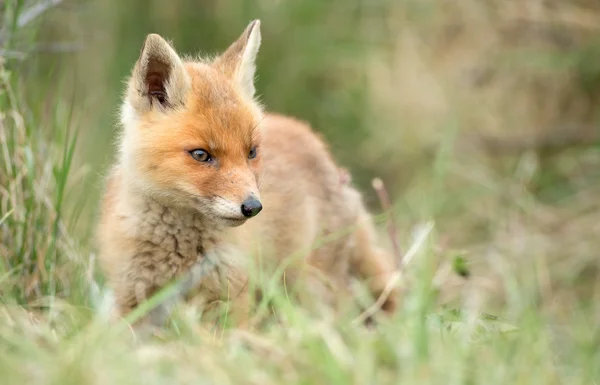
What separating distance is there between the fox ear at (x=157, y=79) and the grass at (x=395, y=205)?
564 mm

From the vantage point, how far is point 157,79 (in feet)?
13.4

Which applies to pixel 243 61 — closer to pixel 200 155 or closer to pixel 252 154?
pixel 252 154

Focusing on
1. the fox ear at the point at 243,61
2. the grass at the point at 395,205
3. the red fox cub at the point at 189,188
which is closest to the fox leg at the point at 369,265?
the grass at the point at 395,205

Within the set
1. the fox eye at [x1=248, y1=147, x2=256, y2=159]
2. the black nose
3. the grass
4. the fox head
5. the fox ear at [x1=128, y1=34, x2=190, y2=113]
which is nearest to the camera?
A: the grass

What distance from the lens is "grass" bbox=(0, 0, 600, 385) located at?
9.23 ft

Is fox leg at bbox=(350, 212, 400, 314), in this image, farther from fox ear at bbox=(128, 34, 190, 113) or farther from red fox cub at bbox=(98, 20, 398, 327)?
fox ear at bbox=(128, 34, 190, 113)

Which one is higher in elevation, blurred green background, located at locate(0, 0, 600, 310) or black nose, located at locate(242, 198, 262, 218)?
black nose, located at locate(242, 198, 262, 218)

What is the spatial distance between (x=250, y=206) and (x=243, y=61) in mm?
999

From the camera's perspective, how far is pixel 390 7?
9.12 meters

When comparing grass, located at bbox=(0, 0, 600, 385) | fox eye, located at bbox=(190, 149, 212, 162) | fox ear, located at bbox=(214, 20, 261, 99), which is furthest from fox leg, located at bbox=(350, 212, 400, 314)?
fox eye, located at bbox=(190, 149, 212, 162)

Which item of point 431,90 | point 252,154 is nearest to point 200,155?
point 252,154

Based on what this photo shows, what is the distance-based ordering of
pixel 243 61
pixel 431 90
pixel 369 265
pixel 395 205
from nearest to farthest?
pixel 243 61
pixel 369 265
pixel 395 205
pixel 431 90

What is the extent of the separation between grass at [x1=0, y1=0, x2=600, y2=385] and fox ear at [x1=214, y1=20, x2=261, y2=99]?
859 millimetres

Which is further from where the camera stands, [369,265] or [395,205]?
[395,205]
